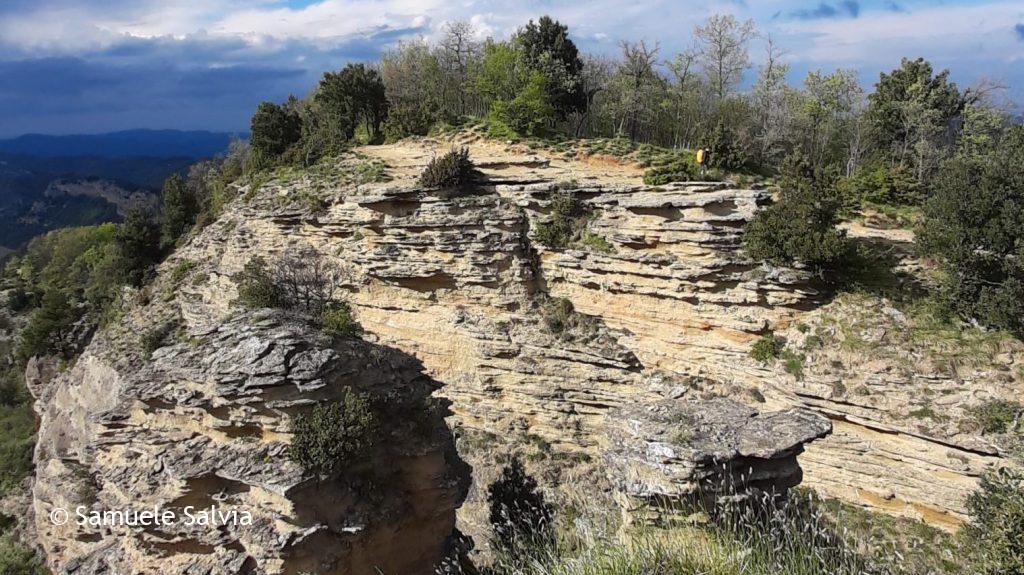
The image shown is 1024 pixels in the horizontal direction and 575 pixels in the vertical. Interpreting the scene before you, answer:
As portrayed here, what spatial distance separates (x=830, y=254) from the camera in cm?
1532

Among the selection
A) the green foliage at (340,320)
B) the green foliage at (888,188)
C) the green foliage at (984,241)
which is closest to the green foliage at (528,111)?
the green foliage at (340,320)

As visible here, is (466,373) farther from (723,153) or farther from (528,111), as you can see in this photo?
(528,111)

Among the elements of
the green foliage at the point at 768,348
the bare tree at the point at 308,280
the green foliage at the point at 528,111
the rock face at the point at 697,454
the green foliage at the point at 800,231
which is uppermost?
the green foliage at the point at 528,111

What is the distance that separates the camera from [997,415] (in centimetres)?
1271

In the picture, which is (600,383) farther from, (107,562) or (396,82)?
(396,82)

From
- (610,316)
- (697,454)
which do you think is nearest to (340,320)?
(610,316)

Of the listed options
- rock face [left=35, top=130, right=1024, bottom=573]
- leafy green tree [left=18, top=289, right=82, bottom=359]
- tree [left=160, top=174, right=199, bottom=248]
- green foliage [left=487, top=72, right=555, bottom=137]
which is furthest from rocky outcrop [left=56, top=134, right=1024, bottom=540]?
leafy green tree [left=18, top=289, right=82, bottom=359]

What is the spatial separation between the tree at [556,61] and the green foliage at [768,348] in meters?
19.7

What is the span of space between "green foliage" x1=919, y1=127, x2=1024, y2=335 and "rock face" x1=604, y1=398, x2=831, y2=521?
857 centimetres

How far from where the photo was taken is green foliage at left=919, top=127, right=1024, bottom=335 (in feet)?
46.8

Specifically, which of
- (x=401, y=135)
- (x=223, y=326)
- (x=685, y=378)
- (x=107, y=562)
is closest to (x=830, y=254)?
(x=685, y=378)

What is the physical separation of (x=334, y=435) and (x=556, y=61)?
27.2m

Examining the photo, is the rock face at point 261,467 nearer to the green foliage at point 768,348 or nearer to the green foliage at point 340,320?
the green foliage at point 340,320

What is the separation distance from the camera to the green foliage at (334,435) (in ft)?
34.6
